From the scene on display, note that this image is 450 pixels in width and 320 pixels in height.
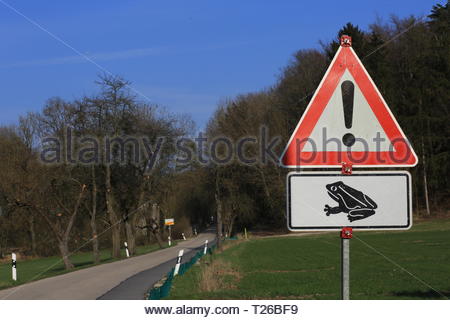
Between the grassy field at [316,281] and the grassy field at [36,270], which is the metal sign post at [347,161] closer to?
the grassy field at [316,281]

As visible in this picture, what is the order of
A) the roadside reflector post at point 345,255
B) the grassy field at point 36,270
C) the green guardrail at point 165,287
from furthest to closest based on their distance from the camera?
the grassy field at point 36,270
the green guardrail at point 165,287
the roadside reflector post at point 345,255

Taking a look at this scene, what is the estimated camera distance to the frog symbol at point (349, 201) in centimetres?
406

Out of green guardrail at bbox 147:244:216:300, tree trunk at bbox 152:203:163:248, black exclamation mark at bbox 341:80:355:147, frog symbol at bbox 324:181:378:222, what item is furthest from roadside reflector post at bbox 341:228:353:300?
tree trunk at bbox 152:203:163:248

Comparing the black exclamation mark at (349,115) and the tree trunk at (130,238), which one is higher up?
the black exclamation mark at (349,115)

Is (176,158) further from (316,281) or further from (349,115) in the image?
(349,115)

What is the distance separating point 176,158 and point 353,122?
47.1 metres

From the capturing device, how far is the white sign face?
159 inches

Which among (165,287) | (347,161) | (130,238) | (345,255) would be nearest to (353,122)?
(347,161)

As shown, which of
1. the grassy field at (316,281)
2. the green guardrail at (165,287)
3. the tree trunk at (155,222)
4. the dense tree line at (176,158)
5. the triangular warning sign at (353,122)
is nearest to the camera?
the triangular warning sign at (353,122)

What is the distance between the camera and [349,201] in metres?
4.07

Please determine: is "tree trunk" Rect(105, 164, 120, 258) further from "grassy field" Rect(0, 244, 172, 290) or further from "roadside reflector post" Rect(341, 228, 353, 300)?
"roadside reflector post" Rect(341, 228, 353, 300)

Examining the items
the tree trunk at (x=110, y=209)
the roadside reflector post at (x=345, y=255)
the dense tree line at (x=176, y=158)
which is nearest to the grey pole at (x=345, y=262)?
the roadside reflector post at (x=345, y=255)

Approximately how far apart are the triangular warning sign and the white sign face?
5.7 inches
